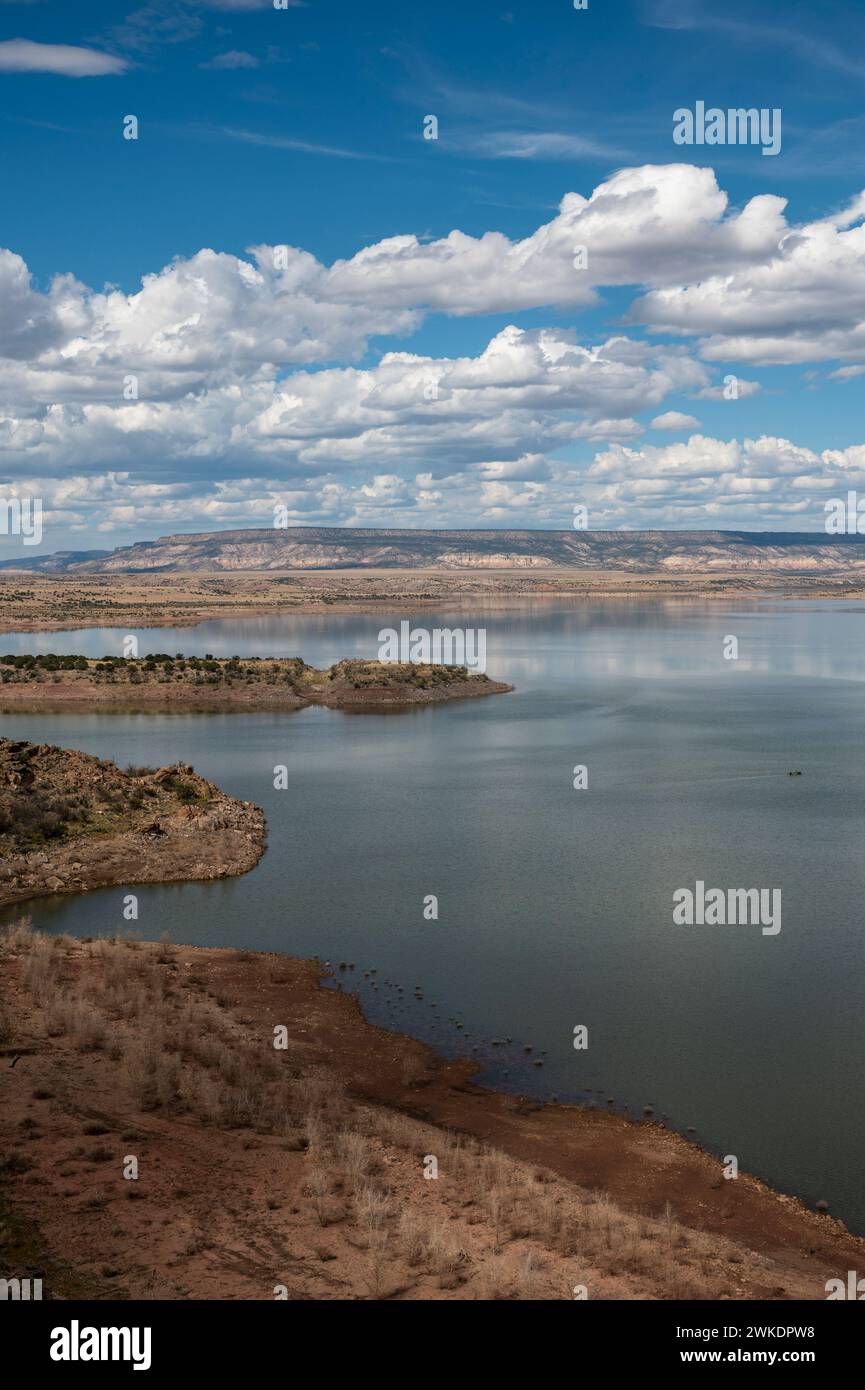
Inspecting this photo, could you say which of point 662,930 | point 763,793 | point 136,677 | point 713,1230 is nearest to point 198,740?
point 136,677

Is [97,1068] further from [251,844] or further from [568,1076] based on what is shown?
[251,844]

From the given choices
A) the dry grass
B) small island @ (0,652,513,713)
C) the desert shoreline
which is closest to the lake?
the desert shoreline

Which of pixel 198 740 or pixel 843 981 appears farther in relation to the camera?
pixel 198 740

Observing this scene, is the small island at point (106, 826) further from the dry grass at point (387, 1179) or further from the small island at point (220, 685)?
the small island at point (220, 685)

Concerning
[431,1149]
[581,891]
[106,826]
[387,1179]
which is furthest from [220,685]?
[387,1179]
